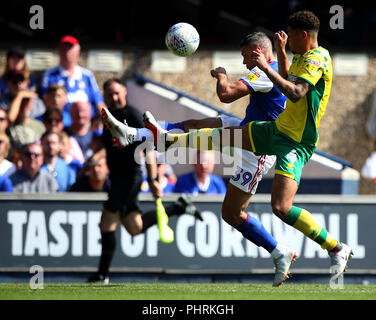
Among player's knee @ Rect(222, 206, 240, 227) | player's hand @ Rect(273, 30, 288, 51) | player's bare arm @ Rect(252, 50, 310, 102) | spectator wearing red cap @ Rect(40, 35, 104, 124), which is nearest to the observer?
player's bare arm @ Rect(252, 50, 310, 102)

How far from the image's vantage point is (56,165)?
12.6 m

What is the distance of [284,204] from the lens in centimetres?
858

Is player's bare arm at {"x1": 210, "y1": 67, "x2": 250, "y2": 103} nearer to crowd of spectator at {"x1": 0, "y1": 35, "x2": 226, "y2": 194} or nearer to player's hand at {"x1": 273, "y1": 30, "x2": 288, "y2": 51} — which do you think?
player's hand at {"x1": 273, "y1": 30, "x2": 288, "y2": 51}

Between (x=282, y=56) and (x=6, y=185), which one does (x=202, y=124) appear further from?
(x=6, y=185)

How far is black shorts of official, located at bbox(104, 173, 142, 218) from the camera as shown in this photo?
10.9 metres

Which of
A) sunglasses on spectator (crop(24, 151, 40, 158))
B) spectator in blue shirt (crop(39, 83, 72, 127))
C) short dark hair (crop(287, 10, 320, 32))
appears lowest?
sunglasses on spectator (crop(24, 151, 40, 158))

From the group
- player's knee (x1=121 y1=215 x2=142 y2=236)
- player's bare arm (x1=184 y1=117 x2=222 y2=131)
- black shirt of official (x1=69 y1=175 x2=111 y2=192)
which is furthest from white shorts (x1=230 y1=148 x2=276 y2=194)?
black shirt of official (x1=69 y1=175 x2=111 y2=192)

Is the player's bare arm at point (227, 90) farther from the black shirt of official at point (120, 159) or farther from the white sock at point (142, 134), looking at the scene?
the black shirt of official at point (120, 159)

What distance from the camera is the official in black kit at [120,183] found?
10.9 m

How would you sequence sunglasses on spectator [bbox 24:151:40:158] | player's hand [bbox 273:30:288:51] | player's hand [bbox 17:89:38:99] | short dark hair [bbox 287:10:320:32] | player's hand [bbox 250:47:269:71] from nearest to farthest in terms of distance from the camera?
player's hand [bbox 250:47:269:71]
player's hand [bbox 273:30:288:51]
short dark hair [bbox 287:10:320:32]
sunglasses on spectator [bbox 24:151:40:158]
player's hand [bbox 17:89:38:99]

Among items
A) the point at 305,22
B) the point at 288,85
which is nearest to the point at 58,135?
the point at 305,22

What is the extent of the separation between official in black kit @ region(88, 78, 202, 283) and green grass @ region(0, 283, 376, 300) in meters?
1.02

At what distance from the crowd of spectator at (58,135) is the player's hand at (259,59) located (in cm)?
408

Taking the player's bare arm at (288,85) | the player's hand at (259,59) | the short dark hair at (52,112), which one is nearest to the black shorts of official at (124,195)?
the short dark hair at (52,112)
